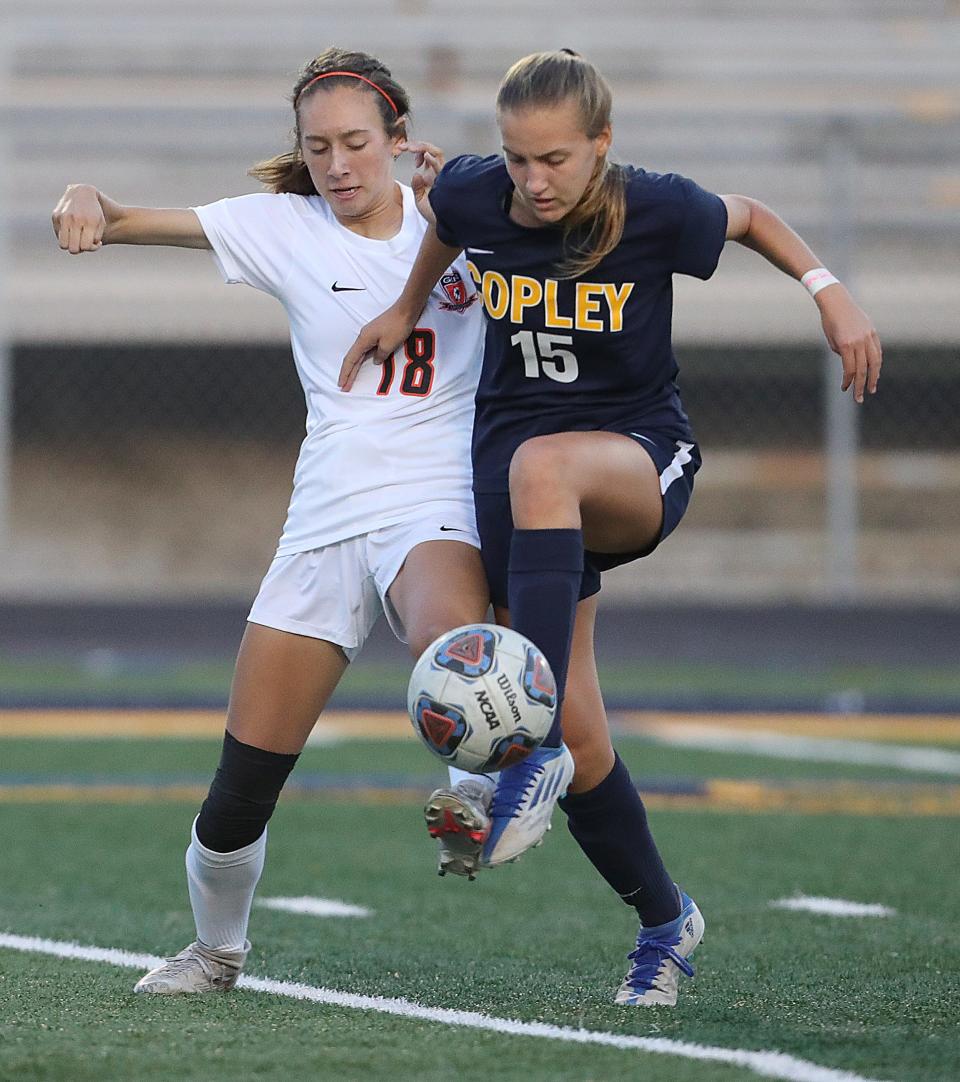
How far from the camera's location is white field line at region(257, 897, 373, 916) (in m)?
5.11

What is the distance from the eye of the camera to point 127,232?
3.83 m

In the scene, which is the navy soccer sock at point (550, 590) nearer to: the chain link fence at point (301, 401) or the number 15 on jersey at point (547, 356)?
the number 15 on jersey at point (547, 356)

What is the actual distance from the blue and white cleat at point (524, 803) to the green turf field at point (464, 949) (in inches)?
13.8

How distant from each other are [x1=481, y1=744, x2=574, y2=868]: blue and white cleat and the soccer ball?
0.05 m

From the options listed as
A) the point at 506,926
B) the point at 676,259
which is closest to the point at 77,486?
the point at 506,926

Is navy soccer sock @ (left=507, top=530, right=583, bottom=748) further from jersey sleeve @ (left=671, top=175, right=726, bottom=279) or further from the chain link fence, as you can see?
the chain link fence

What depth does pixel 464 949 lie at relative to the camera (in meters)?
4.53

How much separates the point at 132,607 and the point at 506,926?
25.6 feet

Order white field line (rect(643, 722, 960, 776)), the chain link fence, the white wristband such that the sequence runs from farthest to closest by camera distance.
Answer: the chain link fence, white field line (rect(643, 722, 960, 776)), the white wristband

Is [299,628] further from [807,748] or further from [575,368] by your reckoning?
[807,748]

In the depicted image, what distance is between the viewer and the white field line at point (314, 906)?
511cm

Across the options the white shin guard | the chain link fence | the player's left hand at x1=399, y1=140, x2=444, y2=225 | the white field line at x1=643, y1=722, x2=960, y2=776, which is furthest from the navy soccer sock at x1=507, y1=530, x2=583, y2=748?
the chain link fence

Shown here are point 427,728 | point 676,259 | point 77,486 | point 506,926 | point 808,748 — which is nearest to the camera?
point 427,728

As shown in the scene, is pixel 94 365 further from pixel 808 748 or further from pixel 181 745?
pixel 808 748
